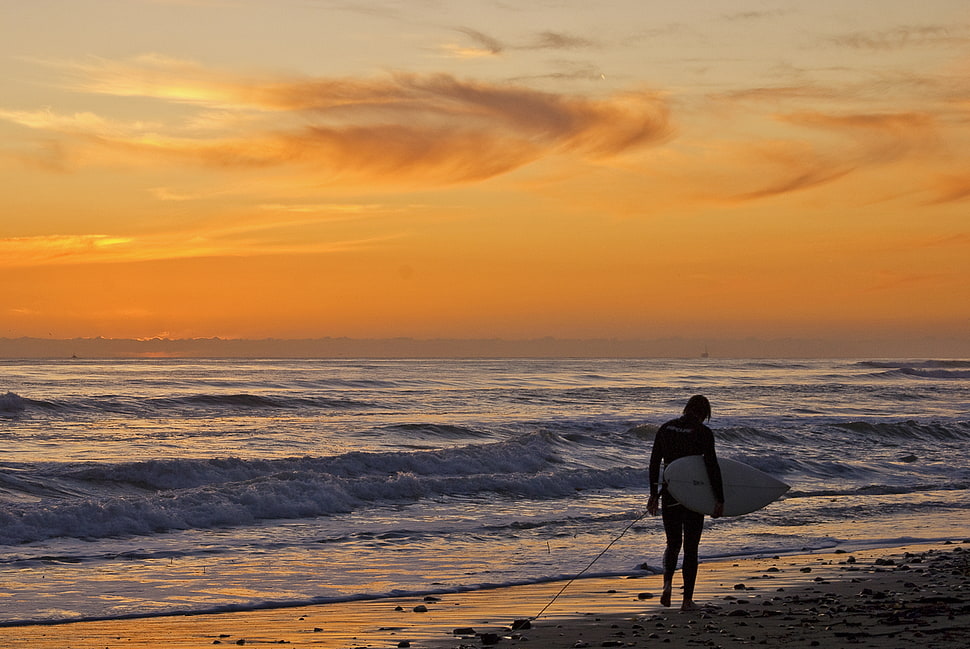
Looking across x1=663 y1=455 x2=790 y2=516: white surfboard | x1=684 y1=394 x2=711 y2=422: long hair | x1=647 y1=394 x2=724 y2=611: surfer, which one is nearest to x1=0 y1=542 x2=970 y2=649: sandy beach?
x1=647 y1=394 x2=724 y2=611: surfer

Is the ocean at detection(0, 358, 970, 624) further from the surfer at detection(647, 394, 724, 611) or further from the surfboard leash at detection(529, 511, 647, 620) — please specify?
the surfer at detection(647, 394, 724, 611)

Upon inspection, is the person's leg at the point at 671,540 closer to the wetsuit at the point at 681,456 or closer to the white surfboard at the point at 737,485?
the wetsuit at the point at 681,456

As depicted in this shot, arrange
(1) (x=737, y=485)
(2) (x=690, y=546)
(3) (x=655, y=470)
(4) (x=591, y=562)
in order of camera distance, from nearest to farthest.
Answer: (3) (x=655, y=470) → (2) (x=690, y=546) → (1) (x=737, y=485) → (4) (x=591, y=562)

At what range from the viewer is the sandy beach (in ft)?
25.9

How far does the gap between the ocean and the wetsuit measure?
100 inches

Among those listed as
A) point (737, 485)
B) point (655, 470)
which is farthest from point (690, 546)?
point (737, 485)

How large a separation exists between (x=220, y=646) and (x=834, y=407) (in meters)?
45.4

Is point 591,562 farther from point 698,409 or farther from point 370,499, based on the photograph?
point 370,499

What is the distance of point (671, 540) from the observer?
9.68 meters

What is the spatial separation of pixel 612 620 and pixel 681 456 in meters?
1.59

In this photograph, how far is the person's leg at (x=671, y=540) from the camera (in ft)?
31.2

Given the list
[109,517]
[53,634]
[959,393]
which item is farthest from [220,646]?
[959,393]

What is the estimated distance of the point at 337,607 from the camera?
32.6 feet

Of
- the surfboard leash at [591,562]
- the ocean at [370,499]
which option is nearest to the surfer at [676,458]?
the surfboard leash at [591,562]
